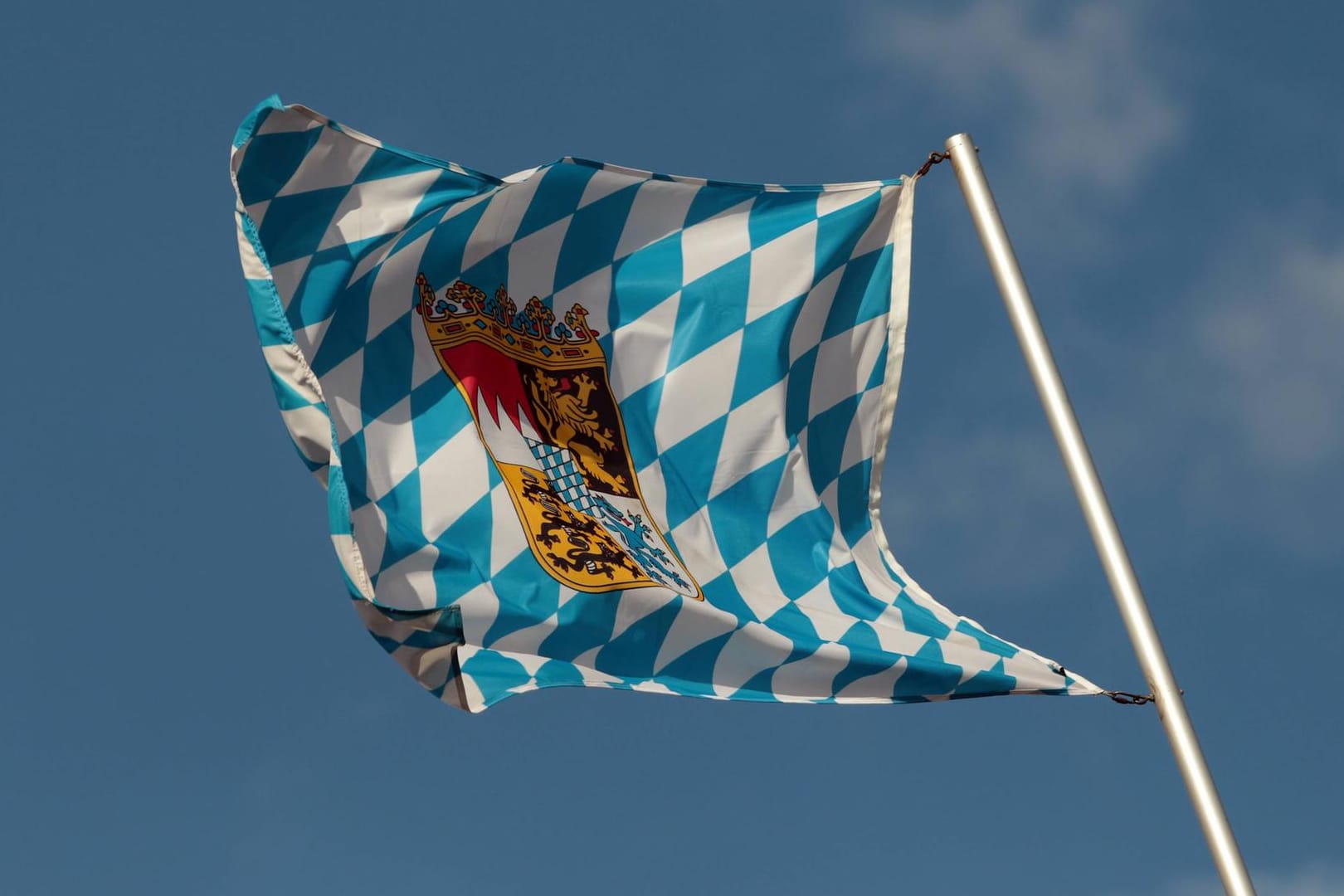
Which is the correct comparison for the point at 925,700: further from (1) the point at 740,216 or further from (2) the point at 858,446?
(1) the point at 740,216

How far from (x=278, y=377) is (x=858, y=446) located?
409 cm

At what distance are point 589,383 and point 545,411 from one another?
37cm

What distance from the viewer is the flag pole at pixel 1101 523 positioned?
10.7 meters

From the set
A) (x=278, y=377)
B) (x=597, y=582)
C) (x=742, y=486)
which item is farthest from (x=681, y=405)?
(x=278, y=377)

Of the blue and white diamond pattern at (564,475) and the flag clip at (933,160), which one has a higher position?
the flag clip at (933,160)

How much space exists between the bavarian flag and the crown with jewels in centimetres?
2

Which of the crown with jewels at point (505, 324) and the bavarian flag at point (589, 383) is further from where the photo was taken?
A: the crown with jewels at point (505, 324)

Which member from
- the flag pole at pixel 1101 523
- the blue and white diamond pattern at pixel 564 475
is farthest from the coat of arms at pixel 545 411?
the flag pole at pixel 1101 523

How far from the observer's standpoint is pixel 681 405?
14523mm

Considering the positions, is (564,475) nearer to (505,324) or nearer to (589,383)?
(589,383)

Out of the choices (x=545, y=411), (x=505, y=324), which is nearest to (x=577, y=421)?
(x=545, y=411)

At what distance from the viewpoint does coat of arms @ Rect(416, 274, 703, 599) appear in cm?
1409

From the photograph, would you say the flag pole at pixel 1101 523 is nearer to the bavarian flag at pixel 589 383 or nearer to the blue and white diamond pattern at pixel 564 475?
the bavarian flag at pixel 589 383

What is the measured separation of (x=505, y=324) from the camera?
14734mm
